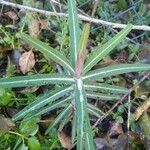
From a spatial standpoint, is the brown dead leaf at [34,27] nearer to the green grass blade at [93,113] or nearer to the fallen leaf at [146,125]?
the green grass blade at [93,113]

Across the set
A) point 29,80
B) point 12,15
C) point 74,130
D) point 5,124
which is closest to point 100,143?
point 74,130

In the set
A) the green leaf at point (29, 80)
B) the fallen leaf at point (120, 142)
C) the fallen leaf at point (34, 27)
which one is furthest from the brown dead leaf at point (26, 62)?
the fallen leaf at point (120, 142)

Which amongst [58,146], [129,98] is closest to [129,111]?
[129,98]

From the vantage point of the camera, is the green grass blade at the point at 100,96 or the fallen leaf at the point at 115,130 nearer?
the green grass blade at the point at 100,96

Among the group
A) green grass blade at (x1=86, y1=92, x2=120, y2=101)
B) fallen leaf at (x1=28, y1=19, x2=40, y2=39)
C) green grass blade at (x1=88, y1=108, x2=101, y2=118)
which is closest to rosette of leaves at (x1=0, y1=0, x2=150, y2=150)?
green grass blade at (x1=86, y1=92, x2=120, y2=101)

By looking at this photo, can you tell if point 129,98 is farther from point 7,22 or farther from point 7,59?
point 7,22

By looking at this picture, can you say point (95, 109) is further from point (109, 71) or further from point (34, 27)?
point (34, 27)

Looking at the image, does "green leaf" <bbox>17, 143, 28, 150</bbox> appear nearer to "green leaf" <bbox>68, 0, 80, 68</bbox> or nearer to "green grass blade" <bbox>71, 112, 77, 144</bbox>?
"green grass blade" <bbox>71, 112, 77, 144</bbox>
